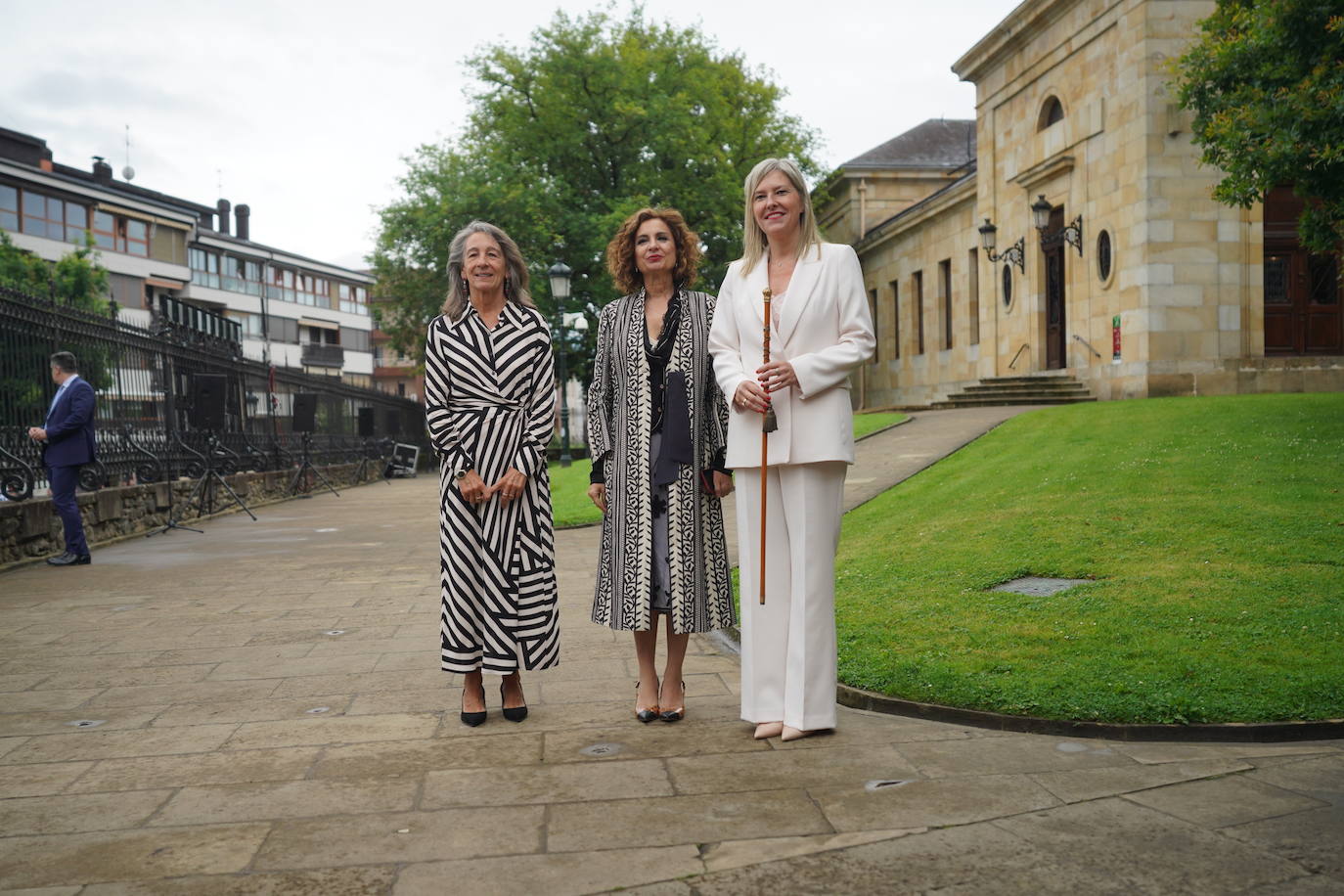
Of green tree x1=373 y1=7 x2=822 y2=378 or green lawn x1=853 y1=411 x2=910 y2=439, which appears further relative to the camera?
green tree x1=373 y1=7 x2=822 y2=378

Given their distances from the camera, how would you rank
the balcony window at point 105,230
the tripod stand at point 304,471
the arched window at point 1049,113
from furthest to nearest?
the balcony window at point 105,230
the arched window at point 1049,113
the tripod stand at point 304,471

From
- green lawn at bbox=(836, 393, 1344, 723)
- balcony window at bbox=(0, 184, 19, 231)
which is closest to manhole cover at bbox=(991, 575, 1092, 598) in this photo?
green lawn at bbox=(836, 393, 1344, 723)

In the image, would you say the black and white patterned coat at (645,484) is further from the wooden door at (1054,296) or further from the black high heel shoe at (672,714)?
the wooden door at (1054,296)

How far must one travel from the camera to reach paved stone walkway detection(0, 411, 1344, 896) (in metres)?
3.09

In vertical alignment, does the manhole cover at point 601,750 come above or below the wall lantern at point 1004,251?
below

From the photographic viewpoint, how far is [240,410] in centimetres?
1998

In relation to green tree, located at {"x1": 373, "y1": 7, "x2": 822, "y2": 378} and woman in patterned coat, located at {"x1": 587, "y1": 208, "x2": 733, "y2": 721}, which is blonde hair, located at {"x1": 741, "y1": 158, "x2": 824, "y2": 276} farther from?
green tree, located at {"x1": 373, "y1": 7, "x2": 822, "y2": 378}

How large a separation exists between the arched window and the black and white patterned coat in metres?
21.5

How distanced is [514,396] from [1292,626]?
3877 mm

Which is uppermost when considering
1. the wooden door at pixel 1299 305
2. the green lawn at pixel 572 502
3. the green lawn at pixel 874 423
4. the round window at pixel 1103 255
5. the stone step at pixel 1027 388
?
the round window at pixel 1103 255

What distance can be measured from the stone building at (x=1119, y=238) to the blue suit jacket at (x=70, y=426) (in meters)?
16.0

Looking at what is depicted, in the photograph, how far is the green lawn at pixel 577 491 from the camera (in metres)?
14.9

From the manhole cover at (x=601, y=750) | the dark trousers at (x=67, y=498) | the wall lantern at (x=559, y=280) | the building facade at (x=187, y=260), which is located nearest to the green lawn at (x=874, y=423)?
the wall lantern at (x=559, y=280)

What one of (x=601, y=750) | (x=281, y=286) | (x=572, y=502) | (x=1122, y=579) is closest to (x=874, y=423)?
(x=572, y=502)
